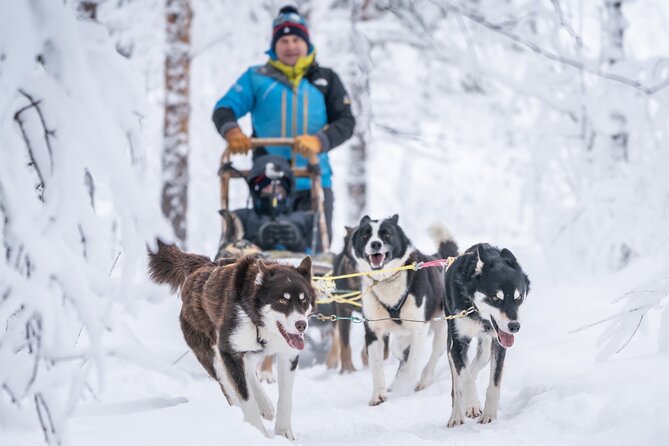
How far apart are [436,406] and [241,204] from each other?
10.2 m

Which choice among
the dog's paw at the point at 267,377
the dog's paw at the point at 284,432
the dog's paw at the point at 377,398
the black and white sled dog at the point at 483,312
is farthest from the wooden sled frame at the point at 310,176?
the dog's paw at the point at 284,432

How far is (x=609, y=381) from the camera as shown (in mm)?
3523

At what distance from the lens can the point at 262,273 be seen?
3625 millimetres

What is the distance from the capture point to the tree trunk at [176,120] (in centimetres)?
1066

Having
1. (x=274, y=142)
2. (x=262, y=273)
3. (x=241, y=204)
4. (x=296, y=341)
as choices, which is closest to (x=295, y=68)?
(x=274, y=142)

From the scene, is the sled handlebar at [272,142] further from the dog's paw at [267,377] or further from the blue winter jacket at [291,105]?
the dog's paw at [267,377]

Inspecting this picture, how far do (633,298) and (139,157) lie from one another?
7.76ft

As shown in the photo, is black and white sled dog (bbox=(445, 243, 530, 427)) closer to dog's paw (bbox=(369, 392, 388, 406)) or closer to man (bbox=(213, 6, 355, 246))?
dog's paw (bbox=(369, 392, 388, 406))

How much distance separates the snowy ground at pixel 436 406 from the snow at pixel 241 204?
2 centimetres

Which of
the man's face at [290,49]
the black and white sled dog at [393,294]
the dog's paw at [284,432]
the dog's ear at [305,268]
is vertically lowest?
the dog's paw at [284,432]

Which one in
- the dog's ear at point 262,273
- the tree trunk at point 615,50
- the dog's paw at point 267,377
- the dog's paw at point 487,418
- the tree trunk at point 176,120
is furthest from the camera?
the tree trunk at point 176,120

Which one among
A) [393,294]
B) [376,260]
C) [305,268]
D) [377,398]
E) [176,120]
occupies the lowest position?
[377,398]

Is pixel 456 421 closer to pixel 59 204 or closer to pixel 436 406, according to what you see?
pixel 436 406

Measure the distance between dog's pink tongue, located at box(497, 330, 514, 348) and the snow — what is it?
0.32 m
